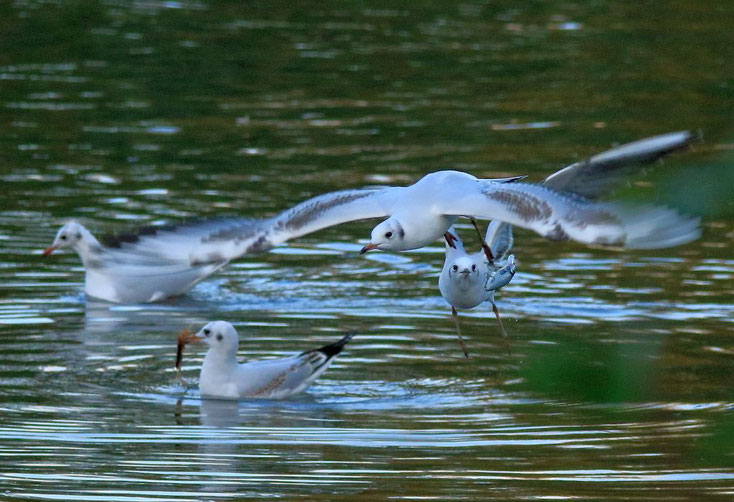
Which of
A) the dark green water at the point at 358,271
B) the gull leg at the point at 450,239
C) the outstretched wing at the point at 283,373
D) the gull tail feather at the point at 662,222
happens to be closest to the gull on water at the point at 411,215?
the dark green water at the point at 358,271

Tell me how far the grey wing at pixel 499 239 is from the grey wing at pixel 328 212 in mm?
1074

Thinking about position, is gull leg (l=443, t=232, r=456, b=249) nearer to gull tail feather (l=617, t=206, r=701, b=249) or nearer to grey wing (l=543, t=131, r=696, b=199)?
grey wing (l=543, t=131, r=696, b=199)

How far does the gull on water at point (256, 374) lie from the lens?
9812 millimetres

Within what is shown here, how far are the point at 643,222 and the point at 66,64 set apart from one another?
23.6m

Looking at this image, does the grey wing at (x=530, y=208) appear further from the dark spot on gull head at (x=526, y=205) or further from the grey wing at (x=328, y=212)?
the grey wing at (x=328, y=212)

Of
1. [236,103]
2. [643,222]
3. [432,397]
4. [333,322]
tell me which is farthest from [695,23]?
[643,222]

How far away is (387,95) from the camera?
22641mm

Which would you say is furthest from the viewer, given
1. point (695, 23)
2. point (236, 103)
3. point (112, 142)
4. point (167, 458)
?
point (695, 23)

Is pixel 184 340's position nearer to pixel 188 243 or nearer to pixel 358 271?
pixel 358 271

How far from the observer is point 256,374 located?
32.4ft

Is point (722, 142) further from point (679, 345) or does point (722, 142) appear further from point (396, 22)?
point (396, 22)

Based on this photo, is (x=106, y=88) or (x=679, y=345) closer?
(x=679, y=345)

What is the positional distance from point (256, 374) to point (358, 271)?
3.86 metres

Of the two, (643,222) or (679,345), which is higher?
(643,222)
